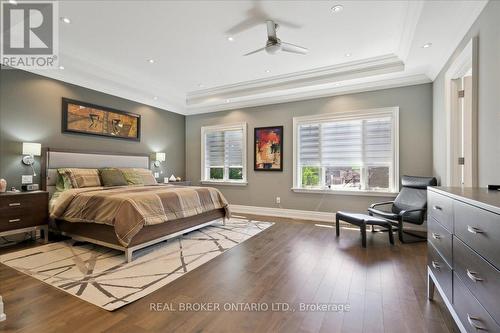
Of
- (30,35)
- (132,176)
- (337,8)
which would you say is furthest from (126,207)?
(337,8)

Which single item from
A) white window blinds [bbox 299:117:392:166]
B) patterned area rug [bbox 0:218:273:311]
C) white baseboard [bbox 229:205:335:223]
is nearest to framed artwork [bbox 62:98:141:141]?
patterned area rug [bbox 0:218:273:311]

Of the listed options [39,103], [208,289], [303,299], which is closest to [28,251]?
[39,103]

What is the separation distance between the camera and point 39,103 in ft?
12.9

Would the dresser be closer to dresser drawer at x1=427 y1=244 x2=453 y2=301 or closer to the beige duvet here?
dresser drawer at x1=427 y1=244 x2=453 y2=301

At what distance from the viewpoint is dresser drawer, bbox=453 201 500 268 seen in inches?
41.2

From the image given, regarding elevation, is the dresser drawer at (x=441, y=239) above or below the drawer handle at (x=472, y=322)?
above

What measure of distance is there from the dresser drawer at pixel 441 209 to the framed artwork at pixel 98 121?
534cm

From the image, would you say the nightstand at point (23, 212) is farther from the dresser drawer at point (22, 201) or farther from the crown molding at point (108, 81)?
the crown molding at point (108, 81)

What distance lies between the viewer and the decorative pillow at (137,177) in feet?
15.2

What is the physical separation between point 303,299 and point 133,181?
386 cm

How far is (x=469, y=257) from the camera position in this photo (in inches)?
51.1

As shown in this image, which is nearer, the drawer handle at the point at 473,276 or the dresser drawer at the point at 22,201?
the drawer handle at the point at 473,276

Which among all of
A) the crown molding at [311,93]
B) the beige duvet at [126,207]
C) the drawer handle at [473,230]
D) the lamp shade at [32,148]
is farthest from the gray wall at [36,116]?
the drawer handle at [473,230]

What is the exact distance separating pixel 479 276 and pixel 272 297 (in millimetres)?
1424
